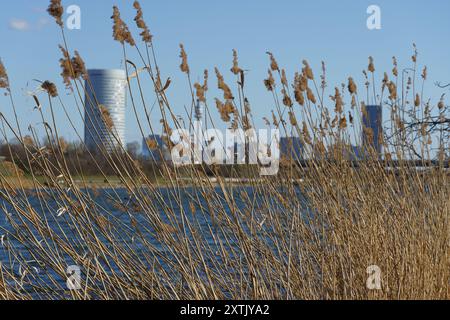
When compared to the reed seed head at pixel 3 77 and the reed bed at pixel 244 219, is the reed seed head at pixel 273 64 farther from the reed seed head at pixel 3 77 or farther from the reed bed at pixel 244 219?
the reed seed head at pixel 3 77

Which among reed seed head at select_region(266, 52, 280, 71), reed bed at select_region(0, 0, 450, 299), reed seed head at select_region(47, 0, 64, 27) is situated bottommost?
reed bed at select_region(0, 0, 450, 299)

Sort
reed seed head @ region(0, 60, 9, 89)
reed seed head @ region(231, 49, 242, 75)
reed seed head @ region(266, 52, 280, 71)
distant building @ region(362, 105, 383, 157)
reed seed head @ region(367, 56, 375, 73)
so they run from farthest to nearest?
1. reed seed head @ region(367, 56, 375, 73)
2. distant building @ region(362, 105, 383, 157)
3. reed seed head @ region(266, 52, 280, 71)
4. reed seed head @ region(231, 49, 242, 75)
5. reed seed head @ region(0, 60, 9, 89)

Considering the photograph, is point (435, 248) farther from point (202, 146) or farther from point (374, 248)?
point (202, 146)

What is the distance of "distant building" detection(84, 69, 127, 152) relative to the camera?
8.89 feet

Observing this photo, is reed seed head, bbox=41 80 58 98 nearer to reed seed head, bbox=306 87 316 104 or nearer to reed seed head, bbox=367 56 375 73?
reed seed head, bbox=306 87 316 104

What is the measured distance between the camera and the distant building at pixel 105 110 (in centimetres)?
271

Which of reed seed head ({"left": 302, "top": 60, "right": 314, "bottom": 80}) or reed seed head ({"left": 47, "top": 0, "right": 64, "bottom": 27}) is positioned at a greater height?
reed seed head ({"left": 47, "top": 0, "right": 64, "bottom": 27})

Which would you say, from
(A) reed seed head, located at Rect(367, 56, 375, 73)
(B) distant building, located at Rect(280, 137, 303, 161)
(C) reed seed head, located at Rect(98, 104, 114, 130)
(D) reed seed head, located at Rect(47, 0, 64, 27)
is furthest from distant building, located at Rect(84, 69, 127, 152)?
Result: (A) reed seed head, located at Rect(367, 56, 375, 73)

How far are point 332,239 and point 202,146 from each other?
756 mm

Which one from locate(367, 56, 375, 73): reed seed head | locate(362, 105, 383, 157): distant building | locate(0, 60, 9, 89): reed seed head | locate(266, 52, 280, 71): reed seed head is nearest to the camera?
locate(0, 60, 9, 89): reed seed head

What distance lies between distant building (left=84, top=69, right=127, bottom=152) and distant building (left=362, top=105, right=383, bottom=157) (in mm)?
1588

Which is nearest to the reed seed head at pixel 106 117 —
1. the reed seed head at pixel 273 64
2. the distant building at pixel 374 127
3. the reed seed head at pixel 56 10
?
the reed seed head at pixel 56 10

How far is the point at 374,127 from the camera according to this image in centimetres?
504

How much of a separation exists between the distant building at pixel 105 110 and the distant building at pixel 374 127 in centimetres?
159
